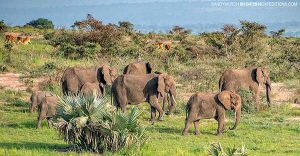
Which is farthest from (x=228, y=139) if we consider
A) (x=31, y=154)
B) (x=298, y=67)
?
(x=298, y=67)

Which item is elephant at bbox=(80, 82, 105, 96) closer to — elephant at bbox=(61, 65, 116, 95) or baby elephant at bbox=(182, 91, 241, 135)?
elephant at bbox=(61, 65, 116, 95)

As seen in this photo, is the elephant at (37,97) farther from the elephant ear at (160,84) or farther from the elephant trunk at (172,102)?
the elephant trunk at (172,102)

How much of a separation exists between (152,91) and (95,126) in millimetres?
6372

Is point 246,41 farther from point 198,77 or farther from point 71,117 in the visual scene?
point 71,117

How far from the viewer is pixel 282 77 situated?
3212 cm

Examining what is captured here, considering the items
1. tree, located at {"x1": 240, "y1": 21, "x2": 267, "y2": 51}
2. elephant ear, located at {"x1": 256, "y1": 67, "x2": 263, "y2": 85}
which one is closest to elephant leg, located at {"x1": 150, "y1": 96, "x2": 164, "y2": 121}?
elephant ear, located at {"x1": 256, "y1": 67, "x2": 263, "y2": 85}

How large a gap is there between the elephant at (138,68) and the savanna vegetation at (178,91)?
1.10m

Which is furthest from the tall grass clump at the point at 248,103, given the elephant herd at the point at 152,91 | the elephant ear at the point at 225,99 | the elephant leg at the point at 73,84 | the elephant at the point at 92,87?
the elephant leg at the point at 73,84

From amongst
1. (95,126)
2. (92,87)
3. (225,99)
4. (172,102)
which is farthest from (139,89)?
(95,126)

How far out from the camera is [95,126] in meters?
15.2

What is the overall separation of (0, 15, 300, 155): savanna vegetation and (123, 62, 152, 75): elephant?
3.61 feet

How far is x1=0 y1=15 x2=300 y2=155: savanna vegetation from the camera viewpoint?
15477mm

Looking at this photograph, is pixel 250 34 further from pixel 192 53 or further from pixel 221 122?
pixel 221 122

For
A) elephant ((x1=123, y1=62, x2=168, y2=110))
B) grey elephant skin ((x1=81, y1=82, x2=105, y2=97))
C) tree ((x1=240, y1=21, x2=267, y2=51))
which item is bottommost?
grey elephant skin ((x1=81, y1=82, x2=105, y2=97))
